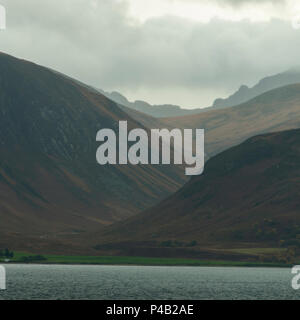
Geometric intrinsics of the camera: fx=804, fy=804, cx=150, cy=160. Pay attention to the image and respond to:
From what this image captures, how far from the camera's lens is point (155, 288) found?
523 feet
